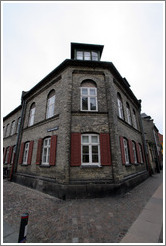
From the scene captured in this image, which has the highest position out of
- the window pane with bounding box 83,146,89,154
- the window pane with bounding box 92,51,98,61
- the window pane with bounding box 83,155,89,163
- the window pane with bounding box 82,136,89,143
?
the window pane with bounding box 92,51,98,61

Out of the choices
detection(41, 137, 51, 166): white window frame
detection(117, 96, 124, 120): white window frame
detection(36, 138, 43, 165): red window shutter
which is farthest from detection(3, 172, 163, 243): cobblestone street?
detection(117, 96, 124, 120): white window frame

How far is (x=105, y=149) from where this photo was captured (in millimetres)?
6633

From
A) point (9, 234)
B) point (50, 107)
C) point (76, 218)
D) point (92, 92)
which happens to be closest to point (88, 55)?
point (92, 92)

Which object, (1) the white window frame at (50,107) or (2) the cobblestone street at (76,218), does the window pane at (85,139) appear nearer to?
(2) the cobblestone street at (76,218)

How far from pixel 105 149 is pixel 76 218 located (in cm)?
368

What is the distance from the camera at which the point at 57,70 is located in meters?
8.80

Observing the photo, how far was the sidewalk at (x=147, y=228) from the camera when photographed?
9.04ft

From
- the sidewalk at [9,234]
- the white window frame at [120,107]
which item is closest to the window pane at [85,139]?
the white window frame at [120,107]

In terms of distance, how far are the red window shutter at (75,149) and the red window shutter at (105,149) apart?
135 cm

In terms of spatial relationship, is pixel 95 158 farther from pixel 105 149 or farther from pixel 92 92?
pixel 92 92

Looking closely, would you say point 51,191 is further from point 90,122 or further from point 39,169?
point 90,122

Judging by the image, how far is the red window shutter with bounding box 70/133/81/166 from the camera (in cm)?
630

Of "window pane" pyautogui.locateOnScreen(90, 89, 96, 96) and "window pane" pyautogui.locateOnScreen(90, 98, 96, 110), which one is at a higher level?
"window pane" pyautogui.locateOnScreen(90, 89, 96, 96)

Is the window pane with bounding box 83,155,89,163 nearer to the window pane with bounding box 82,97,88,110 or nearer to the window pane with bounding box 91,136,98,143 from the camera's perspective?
the window pane with bounding box 91,136,98,143
